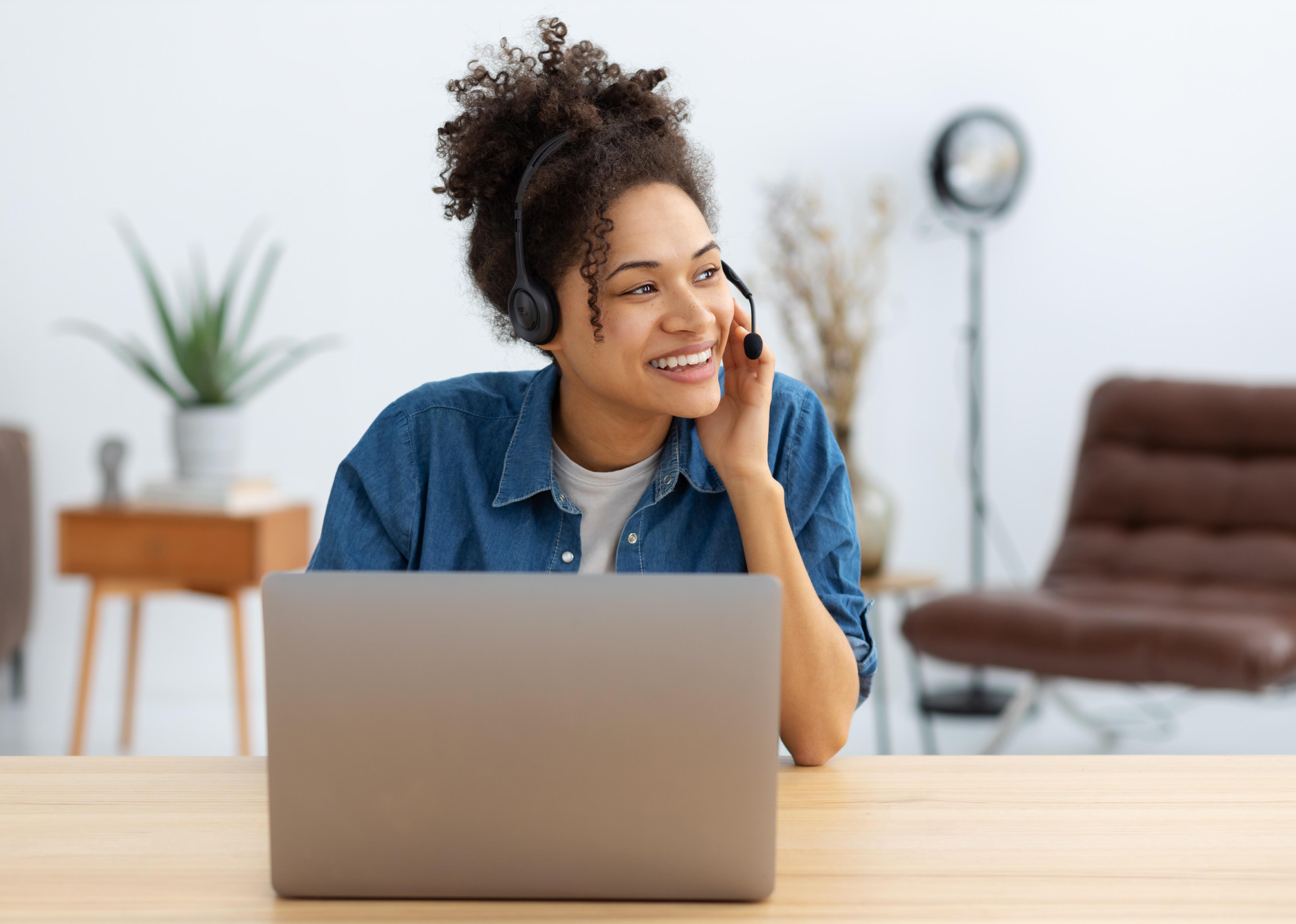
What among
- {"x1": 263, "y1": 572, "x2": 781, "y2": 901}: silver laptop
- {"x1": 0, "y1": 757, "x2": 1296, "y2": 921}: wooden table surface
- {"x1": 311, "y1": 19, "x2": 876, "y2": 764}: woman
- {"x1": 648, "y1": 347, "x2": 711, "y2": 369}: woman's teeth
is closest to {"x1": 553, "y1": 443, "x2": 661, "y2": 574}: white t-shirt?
{"x1": 311, "y1": 19, "x2": 876, "y2": 764}: woman

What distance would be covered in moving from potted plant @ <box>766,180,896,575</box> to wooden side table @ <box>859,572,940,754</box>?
64 millimetres

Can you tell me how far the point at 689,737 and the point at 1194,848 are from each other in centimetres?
34

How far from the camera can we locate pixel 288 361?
9.87ft

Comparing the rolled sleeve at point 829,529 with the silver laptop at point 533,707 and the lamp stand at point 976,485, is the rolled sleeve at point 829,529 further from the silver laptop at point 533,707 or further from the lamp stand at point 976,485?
the lamp stand at point 976,485

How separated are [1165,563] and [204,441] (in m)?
2.15

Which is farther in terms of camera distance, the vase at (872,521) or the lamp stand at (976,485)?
the lamp stand at (976,485)

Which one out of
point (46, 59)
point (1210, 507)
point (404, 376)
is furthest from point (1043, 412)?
point (46, 59)

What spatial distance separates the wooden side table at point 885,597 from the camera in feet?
9.33

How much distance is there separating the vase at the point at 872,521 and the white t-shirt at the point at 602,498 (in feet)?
5.58

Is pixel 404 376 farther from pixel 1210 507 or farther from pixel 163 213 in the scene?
pixel 1210 507

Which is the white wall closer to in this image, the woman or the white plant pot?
the white plant pot

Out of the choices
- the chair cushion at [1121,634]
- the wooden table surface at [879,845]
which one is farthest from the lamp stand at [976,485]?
the wooden table surface at [879,845]

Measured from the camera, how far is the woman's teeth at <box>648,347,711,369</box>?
1160 millimetres

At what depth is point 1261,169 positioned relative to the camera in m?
3.37
